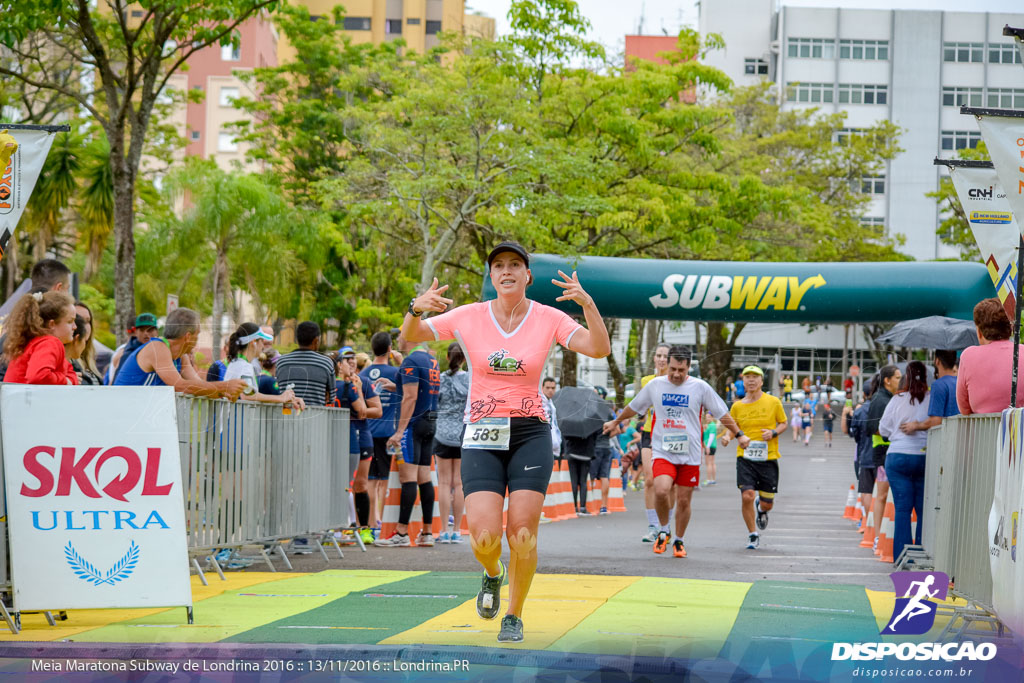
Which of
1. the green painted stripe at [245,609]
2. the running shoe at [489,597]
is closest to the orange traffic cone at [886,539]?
the green painted stripe at [245,609]

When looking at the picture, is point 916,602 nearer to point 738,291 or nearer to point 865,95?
point 738,291

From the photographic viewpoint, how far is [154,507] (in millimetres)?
6969

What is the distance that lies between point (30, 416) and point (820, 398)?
52431 millimetres

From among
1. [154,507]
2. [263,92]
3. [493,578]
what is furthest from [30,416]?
[263,92]

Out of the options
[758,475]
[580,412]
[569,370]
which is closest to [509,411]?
[758,475]

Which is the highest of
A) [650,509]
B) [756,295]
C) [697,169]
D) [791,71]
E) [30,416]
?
[791,71]

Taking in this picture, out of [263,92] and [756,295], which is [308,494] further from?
[263,92]

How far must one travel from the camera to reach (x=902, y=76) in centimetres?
7419

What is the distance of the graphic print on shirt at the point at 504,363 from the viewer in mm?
6395

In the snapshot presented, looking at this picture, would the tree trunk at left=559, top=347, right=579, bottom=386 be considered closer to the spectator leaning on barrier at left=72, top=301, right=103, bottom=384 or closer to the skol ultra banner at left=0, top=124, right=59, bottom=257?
the spectator leaning on barrier at left=72, top=301, right=103, bottom=384

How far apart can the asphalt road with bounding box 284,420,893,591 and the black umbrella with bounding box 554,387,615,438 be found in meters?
1.29

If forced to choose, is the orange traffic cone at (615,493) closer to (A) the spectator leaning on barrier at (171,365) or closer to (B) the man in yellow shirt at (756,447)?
(B) the man in yellow shirt at (756,447)

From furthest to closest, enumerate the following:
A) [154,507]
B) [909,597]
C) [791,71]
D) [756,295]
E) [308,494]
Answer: [791,71] < [756,295] < [308,494] < [909,597] < [154,507]

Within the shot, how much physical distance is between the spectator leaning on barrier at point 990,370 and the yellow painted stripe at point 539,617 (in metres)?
2.67
